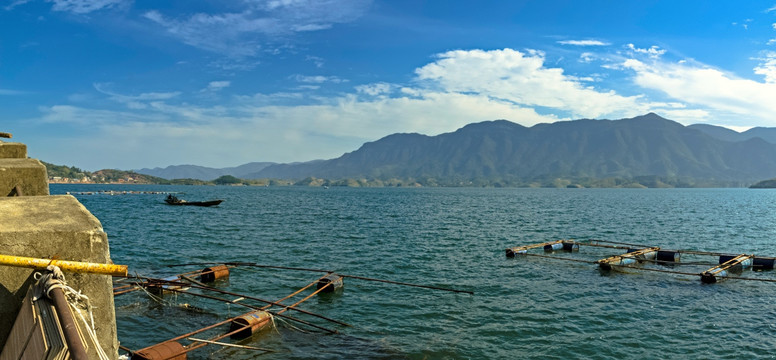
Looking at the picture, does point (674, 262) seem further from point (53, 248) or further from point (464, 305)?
point (53, 248)

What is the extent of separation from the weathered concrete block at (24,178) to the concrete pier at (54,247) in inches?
56.4

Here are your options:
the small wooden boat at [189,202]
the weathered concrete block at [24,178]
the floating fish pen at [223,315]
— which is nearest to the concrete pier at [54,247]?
the weathered concrete block at [24,178]

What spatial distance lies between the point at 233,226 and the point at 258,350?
48707mm

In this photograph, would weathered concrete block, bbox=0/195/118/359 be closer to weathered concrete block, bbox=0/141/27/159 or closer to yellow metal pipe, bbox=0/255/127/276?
yellow metal pipe, bbox=0/255/127/276

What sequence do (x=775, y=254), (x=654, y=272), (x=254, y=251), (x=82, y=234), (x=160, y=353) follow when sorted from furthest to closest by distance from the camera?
1. (x=775, y=254)
2. (x=254, y=251)
3. (x=654, y=272)
4. (x=160, y=353)
5. (x=82, y=234)

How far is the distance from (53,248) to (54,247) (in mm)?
12

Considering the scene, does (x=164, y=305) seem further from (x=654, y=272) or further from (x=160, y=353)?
(x=654, y=272)

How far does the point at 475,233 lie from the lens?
2256 inches

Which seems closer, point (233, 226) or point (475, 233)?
point (475, 233)

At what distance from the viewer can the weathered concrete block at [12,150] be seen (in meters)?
8.93

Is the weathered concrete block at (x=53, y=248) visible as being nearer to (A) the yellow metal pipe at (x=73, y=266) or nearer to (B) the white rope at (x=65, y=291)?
(B) the white rope at (x=65, y=291)

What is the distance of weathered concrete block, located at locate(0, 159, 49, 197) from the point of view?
236 inches

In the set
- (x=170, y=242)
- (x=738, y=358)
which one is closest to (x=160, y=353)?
(x=738, y=358)

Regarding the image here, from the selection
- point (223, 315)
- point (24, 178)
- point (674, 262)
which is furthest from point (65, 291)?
point (674, 262)
